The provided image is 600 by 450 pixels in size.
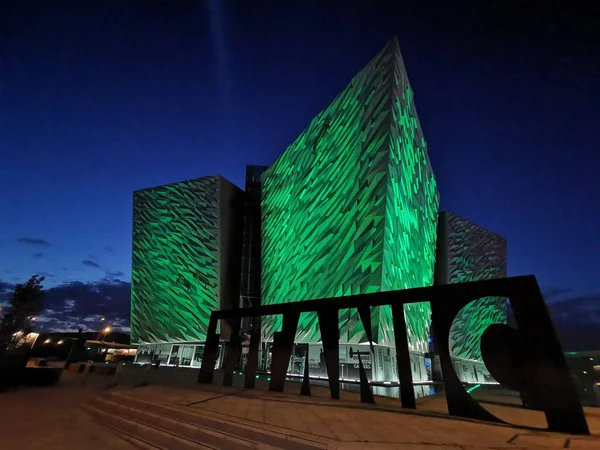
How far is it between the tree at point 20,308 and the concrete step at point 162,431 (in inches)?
1111

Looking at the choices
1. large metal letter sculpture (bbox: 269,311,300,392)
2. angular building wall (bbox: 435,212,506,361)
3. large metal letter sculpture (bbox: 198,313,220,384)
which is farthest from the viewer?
angular building wall (bbox: 435,212,506,361)

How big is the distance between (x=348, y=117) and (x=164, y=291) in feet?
76.7

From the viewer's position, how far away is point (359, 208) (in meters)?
19.8

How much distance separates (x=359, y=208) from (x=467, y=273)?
Result: 2412 cm

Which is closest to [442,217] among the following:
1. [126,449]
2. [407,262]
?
[407,262]

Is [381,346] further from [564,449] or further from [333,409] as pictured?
[564,449]

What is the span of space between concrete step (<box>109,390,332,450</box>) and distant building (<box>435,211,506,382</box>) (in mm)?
32918

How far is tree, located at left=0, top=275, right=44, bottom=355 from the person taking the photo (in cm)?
2761

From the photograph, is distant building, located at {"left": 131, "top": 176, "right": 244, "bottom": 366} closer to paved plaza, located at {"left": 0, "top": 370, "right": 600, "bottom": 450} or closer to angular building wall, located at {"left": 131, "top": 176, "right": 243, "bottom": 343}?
angular building wall, located at {"left": 131, "top": 176, "right": 243, "bottom": 343}

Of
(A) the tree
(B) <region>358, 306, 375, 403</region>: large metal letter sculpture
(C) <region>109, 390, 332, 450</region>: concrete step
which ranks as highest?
(A) the tree

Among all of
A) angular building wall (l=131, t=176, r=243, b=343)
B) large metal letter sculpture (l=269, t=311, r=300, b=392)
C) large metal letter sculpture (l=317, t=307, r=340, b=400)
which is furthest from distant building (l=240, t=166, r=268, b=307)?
large metal letter sculpture (l=317, t=307, r=340, b=400)

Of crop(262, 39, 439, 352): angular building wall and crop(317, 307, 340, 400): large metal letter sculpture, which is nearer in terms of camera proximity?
crop(317, 307, 340, 400): large metal letter sculpture

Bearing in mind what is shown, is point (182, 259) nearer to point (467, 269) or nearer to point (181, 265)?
point (181, 265)

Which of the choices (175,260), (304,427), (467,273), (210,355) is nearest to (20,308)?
(175,260)
